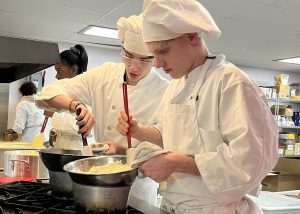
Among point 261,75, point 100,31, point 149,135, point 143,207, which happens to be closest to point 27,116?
point 100,31

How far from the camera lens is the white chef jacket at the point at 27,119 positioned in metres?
5.00

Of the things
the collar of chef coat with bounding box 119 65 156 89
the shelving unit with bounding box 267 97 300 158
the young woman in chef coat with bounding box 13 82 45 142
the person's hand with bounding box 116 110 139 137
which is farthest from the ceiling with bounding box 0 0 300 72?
the person's hand with bounding box 116 110 139 137

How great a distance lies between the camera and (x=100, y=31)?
468 cm

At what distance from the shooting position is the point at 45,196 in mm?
1301

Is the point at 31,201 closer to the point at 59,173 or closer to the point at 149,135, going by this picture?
the point at 59,173

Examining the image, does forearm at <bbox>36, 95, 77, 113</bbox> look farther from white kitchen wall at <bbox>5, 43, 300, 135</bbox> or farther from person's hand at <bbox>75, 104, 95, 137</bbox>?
white kitchen wall at <bbox>5, 43, 300, 135</bbox>

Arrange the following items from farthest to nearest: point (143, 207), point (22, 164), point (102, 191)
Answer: point (22, 164) < point (143, 207) < point (102, 191)

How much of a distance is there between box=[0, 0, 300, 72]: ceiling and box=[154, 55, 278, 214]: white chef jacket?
86.8 inches

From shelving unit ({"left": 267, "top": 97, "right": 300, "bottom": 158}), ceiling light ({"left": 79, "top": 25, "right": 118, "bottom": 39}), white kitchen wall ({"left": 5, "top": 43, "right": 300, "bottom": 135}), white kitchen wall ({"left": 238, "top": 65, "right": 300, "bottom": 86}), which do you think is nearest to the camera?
ceiling light ({"left": 79, "top": 25, "right": 118, "bottom": 39})

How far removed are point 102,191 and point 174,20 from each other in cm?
53

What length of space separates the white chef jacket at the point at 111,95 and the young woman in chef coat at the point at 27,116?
344cm

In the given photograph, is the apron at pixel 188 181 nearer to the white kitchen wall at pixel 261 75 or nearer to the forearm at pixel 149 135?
the forearm at pixel 149 135

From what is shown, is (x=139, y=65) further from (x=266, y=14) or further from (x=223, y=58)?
(x=266, y=14)

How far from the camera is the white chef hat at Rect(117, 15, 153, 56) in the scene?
154 cm
